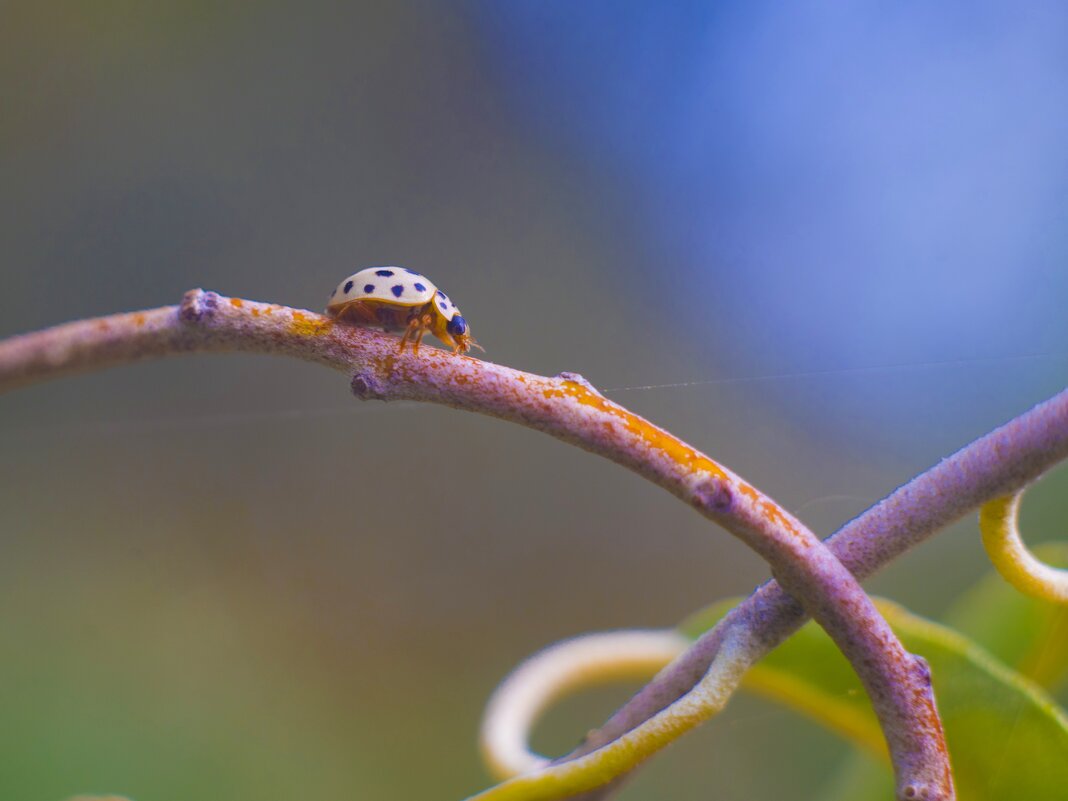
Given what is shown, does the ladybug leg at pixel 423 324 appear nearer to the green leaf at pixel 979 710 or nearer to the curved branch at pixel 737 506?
the curved branch at pixel 737 506

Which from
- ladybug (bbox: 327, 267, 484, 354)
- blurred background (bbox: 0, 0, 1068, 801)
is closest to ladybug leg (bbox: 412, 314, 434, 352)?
ladybug (bbox: 327, 267, 484, 354)

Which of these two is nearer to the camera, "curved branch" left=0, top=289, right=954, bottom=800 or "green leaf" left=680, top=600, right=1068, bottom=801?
"curved branch" left=0, top=289, right=954, bottom=800

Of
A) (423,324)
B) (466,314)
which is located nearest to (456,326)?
(423,324)

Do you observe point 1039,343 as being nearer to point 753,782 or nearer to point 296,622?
point 753,782

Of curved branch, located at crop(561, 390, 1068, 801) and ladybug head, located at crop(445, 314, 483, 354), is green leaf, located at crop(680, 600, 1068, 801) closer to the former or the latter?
curved branch, located at crop(561, 390, 1068, 801)

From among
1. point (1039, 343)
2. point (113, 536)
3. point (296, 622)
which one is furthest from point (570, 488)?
point (1039, 343)

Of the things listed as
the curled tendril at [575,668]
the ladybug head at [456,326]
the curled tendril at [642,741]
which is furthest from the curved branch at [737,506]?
the curled tendril at [575,668]

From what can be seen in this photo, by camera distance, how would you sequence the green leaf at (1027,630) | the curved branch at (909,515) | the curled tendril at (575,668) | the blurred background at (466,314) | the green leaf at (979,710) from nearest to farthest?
the curved branch at (909,515) → the green leaf at (979,710) → the green leaf at (1027,630) → the curled tendril at (575,668) → the blurred background at (466,314)
